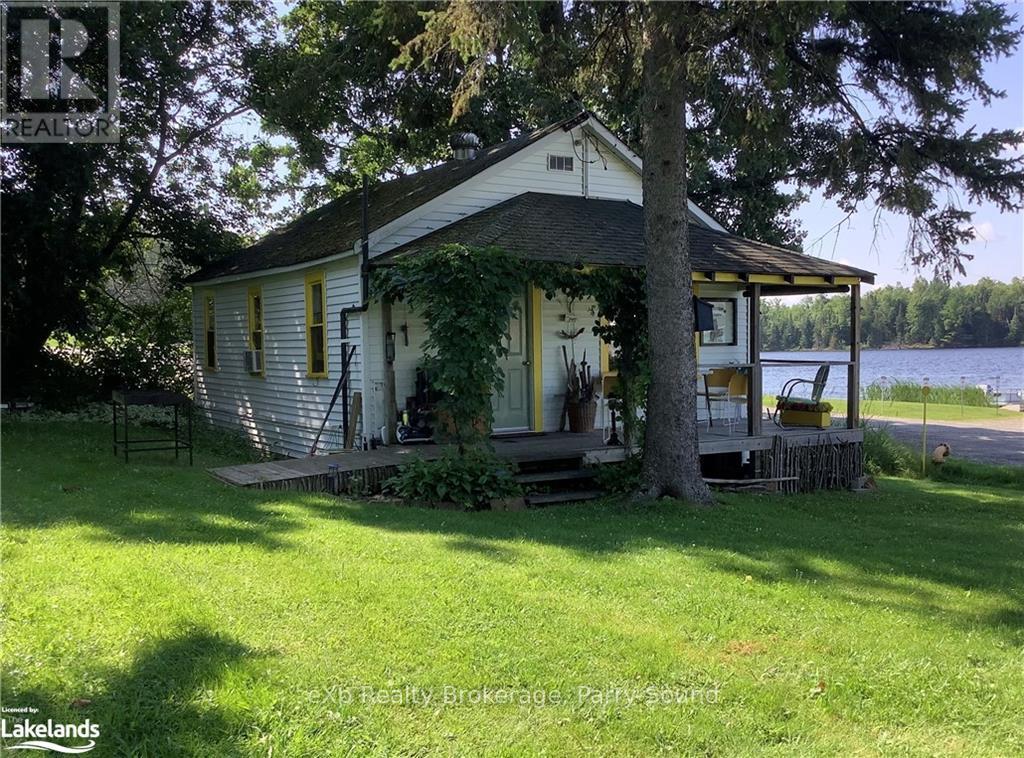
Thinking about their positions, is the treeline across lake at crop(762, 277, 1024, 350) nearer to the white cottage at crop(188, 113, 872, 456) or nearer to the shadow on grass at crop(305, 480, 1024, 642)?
the white cottage at crop(188, 113, 872, 456)

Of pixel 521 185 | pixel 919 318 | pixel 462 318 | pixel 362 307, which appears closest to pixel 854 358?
pixel 521 185

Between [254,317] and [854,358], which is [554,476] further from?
[254,317]

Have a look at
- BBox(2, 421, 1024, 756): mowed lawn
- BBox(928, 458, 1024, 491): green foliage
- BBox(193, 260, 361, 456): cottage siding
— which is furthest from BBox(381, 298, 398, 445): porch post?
BBox(928, 458, 1024, 491): green foliage

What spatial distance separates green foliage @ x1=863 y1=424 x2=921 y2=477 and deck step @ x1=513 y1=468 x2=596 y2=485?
840 centimetres

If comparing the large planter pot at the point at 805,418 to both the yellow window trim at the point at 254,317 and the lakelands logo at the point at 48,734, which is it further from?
the lakelands logo at the point at 48,734

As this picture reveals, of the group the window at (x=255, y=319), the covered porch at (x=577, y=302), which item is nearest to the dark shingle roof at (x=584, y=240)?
the covered porch at (x=577, y=302)

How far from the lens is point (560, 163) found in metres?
13.4

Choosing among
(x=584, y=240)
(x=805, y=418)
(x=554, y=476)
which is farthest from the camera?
(x=805, y=418)

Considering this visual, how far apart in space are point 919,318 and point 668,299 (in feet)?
172

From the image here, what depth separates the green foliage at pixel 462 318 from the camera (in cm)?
873

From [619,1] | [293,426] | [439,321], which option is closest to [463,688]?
[439,321]

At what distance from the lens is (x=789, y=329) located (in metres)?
58.9

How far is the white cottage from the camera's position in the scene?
430 inches

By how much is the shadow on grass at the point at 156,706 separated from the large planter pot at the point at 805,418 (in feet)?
35.0
